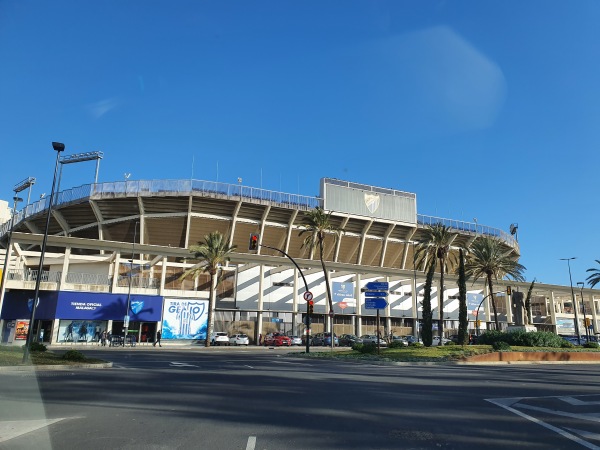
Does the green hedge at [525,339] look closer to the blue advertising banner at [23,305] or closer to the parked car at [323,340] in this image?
the parked car at [323,340]

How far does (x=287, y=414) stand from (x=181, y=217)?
5226 cm

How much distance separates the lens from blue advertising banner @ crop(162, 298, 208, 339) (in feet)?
157

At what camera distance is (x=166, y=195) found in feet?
182

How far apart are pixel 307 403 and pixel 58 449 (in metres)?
5.22

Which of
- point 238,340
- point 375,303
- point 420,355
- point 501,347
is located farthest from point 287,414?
point 238,340

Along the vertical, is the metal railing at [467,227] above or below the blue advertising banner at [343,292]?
above

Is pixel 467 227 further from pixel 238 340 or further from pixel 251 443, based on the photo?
pixel 251 443

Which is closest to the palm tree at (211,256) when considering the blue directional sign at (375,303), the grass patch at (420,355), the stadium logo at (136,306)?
the stadium logo at (136,306)

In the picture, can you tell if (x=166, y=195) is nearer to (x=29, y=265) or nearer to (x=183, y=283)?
(x=183, y=283)

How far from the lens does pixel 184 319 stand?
4872 centimetres

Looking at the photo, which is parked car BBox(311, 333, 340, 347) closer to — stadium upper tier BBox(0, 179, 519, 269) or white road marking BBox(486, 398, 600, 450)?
stadium upper tier BBox(0, 179, 519, 269)

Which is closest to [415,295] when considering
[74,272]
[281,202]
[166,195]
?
[281,202]

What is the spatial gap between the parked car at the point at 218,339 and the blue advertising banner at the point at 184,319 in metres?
0.96

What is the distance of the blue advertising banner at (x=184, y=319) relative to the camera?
47875 millimetres
